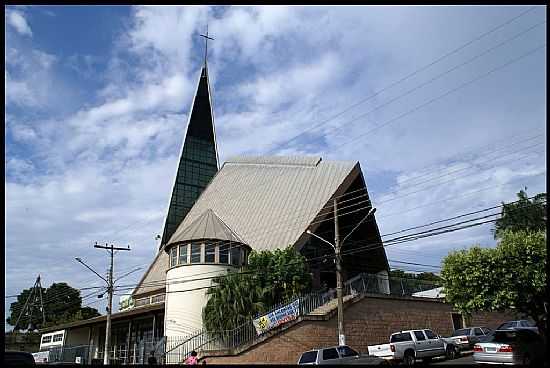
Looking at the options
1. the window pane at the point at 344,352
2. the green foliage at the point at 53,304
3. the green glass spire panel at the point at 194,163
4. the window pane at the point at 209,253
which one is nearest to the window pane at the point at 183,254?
the window pane at the point at 209,253

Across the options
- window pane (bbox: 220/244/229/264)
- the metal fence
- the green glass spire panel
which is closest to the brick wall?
the metal fence

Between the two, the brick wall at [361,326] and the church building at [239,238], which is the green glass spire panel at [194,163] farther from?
the brick wall at [361,326]

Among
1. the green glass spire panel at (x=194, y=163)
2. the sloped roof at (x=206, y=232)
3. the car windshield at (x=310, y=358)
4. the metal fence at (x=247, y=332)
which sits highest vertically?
the green glass spire panel at (x=194, y=163)

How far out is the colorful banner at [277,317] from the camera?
84.2 feet

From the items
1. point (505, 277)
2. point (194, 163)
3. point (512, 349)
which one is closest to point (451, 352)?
point (505, 277)

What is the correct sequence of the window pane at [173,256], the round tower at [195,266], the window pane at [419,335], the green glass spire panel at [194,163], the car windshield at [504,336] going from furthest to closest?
the green glass spire panel at [194,163], the window pane at [173,256], the round tower at [195,266], the window pane at [419,335], the car windshield at [504,336]

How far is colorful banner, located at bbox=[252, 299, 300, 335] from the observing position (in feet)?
84.2

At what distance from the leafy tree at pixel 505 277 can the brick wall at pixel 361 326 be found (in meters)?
6.36

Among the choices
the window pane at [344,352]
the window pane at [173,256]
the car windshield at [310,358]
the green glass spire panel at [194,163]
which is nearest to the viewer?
the car windshield at [310,358]

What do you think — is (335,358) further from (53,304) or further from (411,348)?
(53,304)

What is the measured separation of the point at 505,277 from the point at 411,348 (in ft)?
16.5

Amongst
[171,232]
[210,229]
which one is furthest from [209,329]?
[171,232]

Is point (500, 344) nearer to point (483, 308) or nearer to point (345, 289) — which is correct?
point (483, 308)

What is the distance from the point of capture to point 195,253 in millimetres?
32375
